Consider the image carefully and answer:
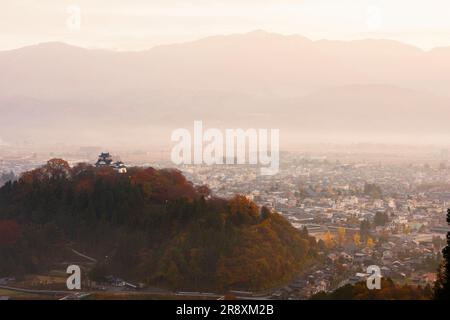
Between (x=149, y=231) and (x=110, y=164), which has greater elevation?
(x=110, y=164)

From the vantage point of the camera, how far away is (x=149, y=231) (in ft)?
53.0

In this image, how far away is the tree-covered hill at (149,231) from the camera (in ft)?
47.0

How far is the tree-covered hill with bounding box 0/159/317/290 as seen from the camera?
47.0 ft

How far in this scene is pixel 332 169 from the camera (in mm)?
32688

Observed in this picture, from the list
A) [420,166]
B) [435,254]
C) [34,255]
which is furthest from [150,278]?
[420,166]

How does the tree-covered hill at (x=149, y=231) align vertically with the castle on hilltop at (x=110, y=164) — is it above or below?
below

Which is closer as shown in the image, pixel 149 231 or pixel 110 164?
pixel 149 231

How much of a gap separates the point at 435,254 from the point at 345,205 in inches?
266

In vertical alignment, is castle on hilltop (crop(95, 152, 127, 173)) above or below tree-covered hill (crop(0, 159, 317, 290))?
above

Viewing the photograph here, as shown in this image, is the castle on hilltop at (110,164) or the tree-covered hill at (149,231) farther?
the castle on hilltop at (110,164)

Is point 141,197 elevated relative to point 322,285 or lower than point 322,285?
elevated

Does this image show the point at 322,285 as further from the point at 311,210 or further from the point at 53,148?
the point at 53,148
